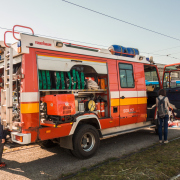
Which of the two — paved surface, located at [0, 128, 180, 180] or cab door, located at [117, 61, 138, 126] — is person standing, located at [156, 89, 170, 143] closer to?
paved surface, located at [0, 128, 180, 180]

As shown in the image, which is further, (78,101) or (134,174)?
(78,101)

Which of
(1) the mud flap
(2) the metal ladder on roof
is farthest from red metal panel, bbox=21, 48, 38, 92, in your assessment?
(1) the mud flap

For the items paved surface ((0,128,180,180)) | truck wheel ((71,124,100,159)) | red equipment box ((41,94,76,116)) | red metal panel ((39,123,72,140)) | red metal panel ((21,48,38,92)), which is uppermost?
red metal panel ((21,48,38,92))

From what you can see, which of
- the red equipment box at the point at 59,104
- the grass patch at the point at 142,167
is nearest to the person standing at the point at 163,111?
the grass patch at the point at 142,167

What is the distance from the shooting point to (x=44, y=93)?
5152 millimetres

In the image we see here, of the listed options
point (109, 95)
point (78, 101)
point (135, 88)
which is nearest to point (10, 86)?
point (78, 101)

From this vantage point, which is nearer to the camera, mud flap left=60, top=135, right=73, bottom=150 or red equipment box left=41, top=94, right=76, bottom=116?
red equipment box left=41, top=94, right=76, bottom=116

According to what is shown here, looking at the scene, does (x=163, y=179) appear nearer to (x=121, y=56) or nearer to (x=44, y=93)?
(x=44, y=93)

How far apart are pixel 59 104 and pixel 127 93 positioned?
3.11 metres

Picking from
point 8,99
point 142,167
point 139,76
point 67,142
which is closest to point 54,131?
point 67,142

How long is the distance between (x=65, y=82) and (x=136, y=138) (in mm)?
4111

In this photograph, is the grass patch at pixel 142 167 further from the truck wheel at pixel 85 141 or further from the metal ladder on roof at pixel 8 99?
the metal ladder on roof at pixel 8 99

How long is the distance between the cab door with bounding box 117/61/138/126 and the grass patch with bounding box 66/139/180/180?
1.45m

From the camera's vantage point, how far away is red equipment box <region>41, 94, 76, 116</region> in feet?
14.8
